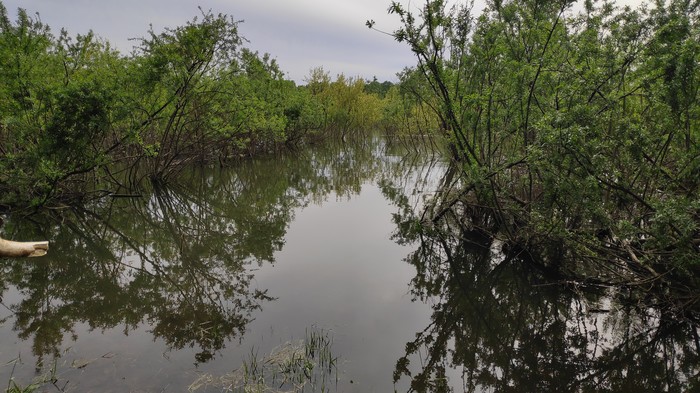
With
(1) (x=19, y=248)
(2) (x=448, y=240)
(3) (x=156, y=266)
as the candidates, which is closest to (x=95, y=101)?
(3) (x=156, y=266)

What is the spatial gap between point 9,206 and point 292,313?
356 inches

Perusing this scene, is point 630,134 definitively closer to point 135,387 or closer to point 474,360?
point 474,360

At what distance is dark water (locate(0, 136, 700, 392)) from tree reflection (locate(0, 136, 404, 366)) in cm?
3

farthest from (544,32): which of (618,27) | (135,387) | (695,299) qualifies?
(135,387)

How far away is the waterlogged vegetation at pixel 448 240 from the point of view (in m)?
4.94

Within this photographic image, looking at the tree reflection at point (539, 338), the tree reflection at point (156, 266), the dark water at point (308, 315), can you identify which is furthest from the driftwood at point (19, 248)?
the tree reflection at point (539, 338)

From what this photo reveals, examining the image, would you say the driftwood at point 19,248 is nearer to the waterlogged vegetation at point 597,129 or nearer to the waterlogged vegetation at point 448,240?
the waterlogged vegetation at point 448,240

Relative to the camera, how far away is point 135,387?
4.26 meters

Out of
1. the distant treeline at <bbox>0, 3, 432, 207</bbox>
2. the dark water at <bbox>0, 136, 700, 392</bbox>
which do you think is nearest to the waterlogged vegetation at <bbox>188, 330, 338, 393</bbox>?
the dark water at <bbox>0, 136, 700, 392</bbox>

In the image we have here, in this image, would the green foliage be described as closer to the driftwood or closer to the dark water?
the dark water

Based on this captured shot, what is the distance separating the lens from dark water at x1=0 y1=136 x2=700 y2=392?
4.67 m

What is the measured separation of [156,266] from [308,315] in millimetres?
3627

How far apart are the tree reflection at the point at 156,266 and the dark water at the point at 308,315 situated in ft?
0.11

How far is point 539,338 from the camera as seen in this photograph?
5.63 metres
